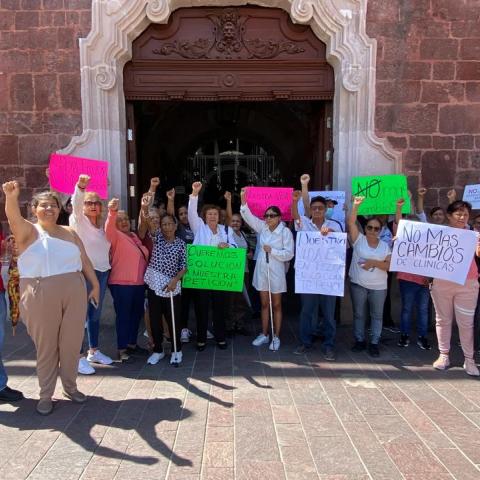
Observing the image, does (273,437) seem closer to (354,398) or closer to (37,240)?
A: (354,398)

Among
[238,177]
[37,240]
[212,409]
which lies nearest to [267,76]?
[37,240]

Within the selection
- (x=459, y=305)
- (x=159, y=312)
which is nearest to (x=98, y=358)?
(x=159, y=312)

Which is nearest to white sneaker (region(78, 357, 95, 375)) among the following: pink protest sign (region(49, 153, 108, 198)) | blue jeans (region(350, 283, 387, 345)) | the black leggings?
the black leggings

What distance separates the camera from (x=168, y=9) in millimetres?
6027

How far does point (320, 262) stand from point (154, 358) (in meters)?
1.99

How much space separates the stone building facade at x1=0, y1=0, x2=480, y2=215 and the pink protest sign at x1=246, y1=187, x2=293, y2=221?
174 cm

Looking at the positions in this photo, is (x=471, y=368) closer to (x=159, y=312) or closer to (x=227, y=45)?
(x=159, y=312)

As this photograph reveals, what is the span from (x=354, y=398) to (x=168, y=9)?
5299mm

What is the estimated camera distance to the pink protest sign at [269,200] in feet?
17.9

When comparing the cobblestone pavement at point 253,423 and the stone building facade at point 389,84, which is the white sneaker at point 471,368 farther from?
the stone building facade at point 389,84

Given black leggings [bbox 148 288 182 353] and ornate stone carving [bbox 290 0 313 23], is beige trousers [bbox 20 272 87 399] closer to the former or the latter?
black leggings [bbox 148 288 182 353]

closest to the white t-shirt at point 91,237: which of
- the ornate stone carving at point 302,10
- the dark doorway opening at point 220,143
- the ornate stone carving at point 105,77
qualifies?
the ornate stone carving at point 105,77

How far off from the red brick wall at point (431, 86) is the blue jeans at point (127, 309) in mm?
3913

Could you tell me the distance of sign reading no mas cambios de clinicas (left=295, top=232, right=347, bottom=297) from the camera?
4773mm
